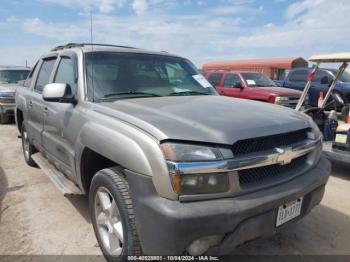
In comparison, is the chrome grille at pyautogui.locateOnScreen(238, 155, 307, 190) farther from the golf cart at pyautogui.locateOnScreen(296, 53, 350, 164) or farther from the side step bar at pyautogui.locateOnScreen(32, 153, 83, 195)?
the golf cart at pyautogui.locateOnScreen(296, 53, 350, 164)

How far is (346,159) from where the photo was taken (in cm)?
491

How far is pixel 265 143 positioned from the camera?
246cm

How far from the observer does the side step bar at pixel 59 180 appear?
3346 millimetres

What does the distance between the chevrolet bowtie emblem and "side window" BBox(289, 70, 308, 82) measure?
12.2m

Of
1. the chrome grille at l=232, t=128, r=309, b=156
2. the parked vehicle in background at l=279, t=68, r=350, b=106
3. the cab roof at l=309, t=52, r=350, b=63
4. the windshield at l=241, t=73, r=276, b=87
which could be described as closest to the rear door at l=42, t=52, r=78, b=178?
the chrome grille at l=232, t=128, r=309, b=156

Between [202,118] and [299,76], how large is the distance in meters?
12.6

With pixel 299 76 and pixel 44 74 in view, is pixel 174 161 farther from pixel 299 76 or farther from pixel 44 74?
pixel 299 76

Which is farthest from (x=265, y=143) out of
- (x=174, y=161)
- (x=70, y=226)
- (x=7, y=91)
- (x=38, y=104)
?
(x=7, y=91)

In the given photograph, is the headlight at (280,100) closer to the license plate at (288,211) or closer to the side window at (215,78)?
the side window at (215,78)

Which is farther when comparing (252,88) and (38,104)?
(252,88)

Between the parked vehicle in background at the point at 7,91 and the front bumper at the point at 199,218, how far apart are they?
885cm

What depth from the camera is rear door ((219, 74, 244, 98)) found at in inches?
421

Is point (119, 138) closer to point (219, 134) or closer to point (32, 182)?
point (219, 134)

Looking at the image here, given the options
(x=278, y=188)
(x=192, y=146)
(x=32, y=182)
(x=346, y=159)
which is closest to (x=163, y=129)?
(x=192, y=146)
